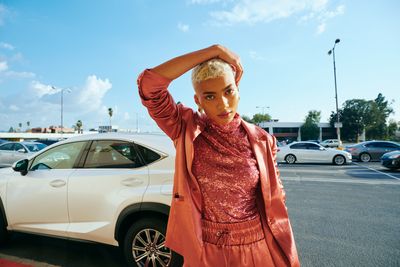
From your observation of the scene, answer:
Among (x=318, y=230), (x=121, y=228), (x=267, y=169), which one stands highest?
(x=267, y=169)

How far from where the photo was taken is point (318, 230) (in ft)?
15.4

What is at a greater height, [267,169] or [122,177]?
[267,169]

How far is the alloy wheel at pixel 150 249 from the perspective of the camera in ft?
9.52

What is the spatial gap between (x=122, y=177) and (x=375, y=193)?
25.0 feet

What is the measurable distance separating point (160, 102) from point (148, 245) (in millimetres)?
2124

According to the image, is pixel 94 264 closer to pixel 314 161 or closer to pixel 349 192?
pixel 349 192

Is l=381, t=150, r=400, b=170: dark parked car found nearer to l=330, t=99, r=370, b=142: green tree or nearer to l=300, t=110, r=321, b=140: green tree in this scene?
l=300, t=110, r=321, b=140: green tree

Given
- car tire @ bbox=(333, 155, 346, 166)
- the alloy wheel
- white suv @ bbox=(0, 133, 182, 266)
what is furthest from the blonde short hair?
car tire @ bbox=(333, 155, 346, 166)

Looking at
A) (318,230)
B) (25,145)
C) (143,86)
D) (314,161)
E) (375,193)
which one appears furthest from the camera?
(314,161)

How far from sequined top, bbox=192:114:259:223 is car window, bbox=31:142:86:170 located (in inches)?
104

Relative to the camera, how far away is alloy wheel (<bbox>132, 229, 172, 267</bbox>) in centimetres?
290

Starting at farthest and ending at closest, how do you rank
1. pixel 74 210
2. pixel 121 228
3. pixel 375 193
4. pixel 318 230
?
1. pixel 375 193
2. pixel 318 230
3. pixel 74 210
4. pixel 121 228

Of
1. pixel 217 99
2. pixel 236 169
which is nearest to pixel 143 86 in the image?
pixel 217 99

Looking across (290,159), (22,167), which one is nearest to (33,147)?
(22,167)
